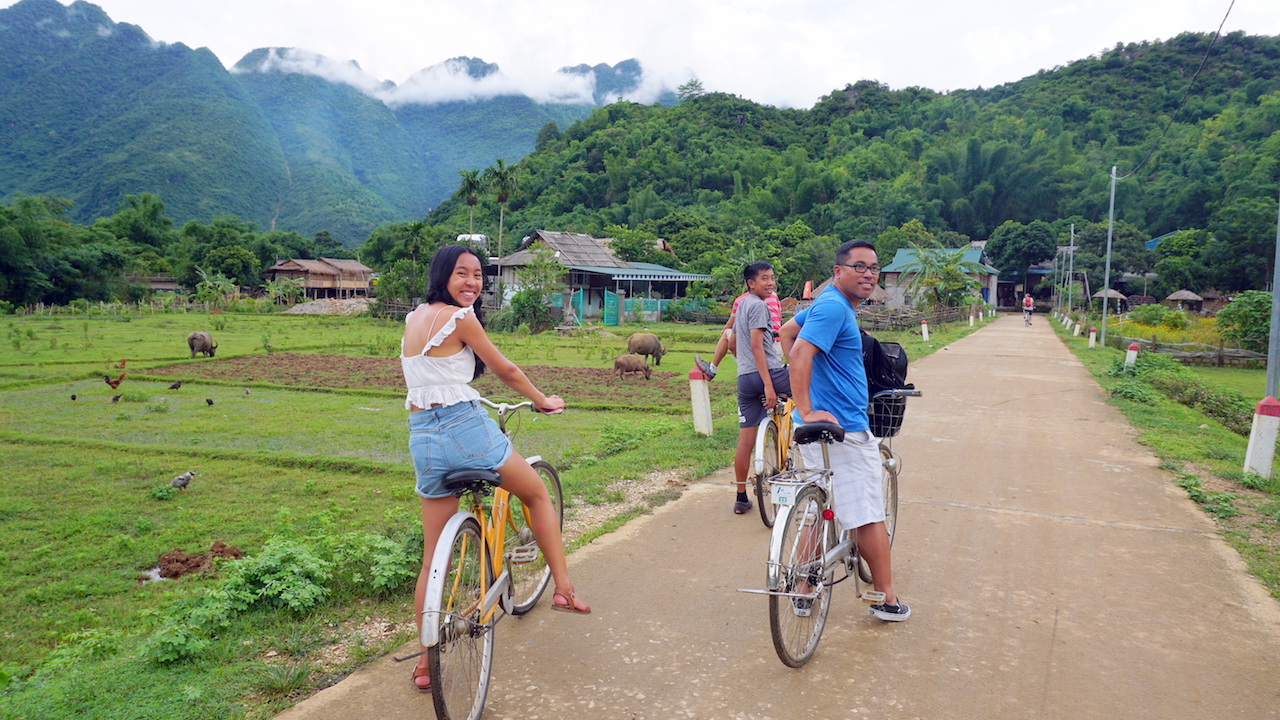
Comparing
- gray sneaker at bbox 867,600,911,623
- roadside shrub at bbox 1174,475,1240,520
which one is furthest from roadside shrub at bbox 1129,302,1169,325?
gray sneaker at bbox 867,600,911,623

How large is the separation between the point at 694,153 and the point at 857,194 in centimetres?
1943

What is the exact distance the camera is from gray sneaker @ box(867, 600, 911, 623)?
3773 mm

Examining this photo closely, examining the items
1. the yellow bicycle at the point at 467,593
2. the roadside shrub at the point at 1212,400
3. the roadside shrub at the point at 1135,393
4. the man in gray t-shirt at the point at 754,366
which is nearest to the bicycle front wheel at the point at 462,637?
the yellow bicycle at the point at 467,593

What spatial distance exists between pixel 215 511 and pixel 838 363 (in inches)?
213

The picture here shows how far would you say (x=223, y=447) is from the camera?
8945mm

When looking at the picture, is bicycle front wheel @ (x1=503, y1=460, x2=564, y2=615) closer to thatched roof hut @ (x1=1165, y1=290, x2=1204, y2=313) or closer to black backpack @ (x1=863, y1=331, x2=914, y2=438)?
black backpack @ (x1=863, y1=331, x2=914, y2=438)

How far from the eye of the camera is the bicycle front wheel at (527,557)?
3.48m

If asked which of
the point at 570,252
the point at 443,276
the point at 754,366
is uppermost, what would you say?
the point at 570,252

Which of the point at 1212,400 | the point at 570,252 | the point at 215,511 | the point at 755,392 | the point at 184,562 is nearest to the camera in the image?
the point at 184,562

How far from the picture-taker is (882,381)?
4.05 metres

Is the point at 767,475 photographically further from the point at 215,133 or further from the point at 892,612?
the point at 215,133

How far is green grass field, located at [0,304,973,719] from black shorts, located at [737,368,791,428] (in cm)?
102

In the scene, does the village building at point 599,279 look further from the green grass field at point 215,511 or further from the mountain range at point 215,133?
the mountain range at point 215,133

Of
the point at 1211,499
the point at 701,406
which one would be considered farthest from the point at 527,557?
the point at 1211,499
